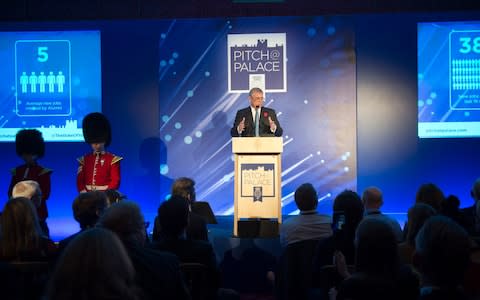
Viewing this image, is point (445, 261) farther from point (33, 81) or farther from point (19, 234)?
point (33, 81)

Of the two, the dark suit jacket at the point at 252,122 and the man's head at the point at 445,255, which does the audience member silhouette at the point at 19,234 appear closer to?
the man's head at the point at 445,255

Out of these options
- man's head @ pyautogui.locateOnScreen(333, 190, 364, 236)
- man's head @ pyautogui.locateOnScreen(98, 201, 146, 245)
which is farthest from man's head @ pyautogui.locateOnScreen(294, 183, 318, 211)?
man's head @ pyautogui.locateOnScreen(98, 201, 146, 245)

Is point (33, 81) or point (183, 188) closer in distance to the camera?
point (183, 188)

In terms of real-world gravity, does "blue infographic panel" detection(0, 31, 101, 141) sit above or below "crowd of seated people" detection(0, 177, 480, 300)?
above

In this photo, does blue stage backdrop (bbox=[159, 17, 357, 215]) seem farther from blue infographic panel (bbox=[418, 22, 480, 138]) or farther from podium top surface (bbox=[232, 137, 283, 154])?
podium top surface (bbox=[232, 137, 283, 154])

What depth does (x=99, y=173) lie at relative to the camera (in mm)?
5699

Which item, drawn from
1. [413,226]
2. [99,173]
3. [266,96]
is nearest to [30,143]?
[99,173]

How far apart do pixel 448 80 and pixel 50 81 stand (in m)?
5.62

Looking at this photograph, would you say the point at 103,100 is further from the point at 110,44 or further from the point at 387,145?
the point at 387,145

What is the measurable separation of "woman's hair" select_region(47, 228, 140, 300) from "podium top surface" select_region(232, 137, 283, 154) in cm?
383

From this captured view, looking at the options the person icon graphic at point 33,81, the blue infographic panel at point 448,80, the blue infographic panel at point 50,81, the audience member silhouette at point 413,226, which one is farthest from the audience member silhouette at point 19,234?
the blue infographic panel at point 448,80

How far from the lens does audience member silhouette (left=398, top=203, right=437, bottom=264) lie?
10.3 ft

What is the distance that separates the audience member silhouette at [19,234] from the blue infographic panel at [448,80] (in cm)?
587

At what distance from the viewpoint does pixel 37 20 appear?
8398 millimetres
